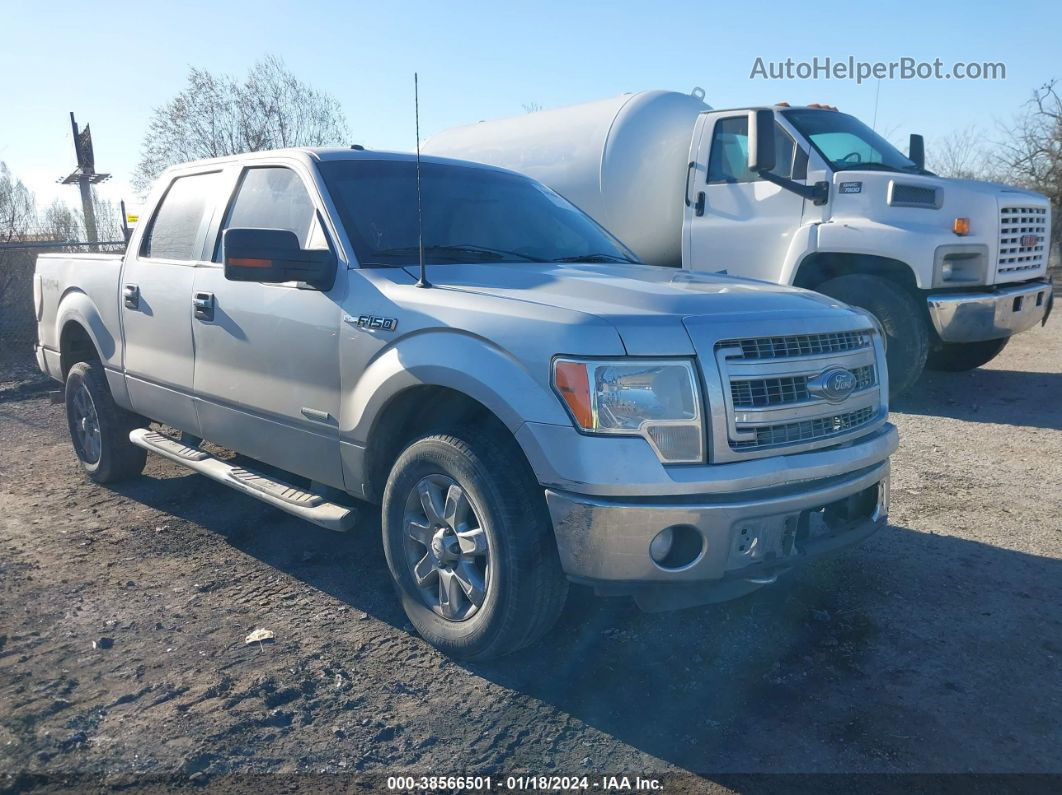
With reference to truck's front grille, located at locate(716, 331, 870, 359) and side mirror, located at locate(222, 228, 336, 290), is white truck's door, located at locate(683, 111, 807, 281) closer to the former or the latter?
truck's front grille, located at locate(716, 331, 870, 359)

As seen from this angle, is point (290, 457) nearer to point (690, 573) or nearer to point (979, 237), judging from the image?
point (690, 573)

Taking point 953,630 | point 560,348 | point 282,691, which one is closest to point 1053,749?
point 953,630

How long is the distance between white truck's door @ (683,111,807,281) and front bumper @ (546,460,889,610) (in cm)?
505

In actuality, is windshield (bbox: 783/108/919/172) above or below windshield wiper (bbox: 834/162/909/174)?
above

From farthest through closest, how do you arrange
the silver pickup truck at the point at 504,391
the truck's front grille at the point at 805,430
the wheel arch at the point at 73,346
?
the wheel arch at the point at 73,346, the truck's front grille at the point at 805,430, the silver pickup truck at the point at 504,391

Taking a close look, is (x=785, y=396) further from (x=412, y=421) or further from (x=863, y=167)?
(x=863, y=167)

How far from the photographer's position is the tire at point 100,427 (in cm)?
547

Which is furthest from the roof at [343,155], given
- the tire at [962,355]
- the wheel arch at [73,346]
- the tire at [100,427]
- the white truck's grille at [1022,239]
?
the tire at [962,355]

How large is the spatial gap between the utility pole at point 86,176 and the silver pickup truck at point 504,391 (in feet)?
39.8

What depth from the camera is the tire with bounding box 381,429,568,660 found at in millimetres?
2959

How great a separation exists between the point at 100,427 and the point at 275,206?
2244mm

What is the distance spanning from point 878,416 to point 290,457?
2.57 meters

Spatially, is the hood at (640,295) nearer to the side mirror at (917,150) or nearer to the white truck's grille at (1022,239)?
the white truck's grille at (1022,239)

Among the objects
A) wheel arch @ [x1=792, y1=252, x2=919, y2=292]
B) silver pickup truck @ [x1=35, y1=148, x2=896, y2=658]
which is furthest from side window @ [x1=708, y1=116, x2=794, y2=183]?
silver pickup truck @ [x1=35, y1=148, x2=896, y2=658]
